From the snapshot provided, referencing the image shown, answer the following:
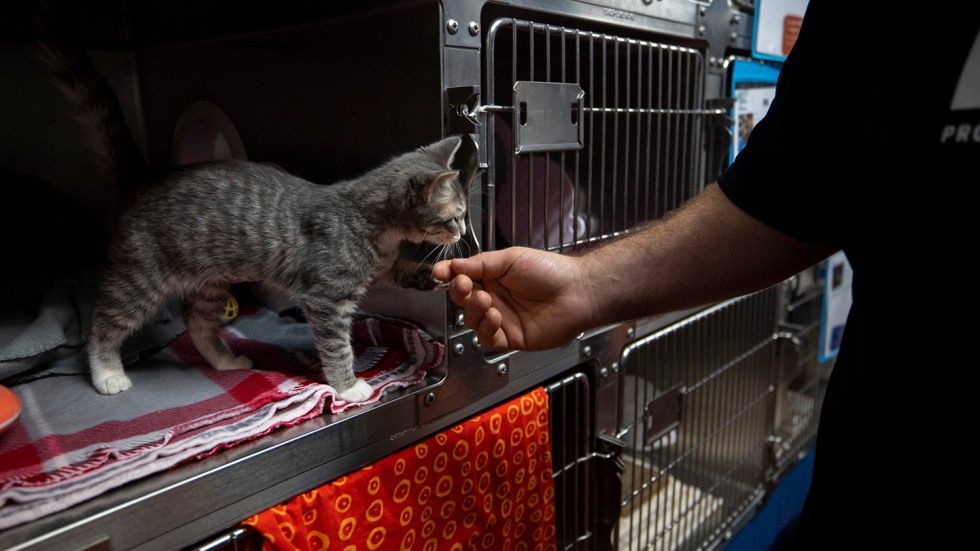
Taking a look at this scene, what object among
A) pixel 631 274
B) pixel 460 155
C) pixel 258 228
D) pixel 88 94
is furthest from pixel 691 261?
pixel 88 94

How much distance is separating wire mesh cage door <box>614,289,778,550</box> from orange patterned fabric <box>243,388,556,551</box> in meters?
0.25

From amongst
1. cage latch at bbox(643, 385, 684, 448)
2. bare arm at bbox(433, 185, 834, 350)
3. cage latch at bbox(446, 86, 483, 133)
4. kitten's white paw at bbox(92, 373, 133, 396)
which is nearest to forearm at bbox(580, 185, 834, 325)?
bare arm at bbox(433, 185, 834, 350)

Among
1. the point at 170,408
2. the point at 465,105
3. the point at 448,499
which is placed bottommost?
the point at 448,499

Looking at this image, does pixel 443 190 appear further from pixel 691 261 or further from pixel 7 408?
pixel 7 408

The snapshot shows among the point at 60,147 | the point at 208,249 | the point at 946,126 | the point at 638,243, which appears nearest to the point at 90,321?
the point at 208,249

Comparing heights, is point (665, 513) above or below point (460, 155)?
below

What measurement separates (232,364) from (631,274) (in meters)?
0.53

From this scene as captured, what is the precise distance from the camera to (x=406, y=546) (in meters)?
0.73

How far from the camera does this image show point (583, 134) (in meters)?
0.90

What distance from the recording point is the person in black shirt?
47 centimetres

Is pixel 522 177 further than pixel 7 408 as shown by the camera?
Yes

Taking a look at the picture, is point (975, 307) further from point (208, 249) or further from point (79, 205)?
point (79, 205)

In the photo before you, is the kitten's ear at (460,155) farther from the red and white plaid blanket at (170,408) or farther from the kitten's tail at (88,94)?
the kitten's tail at (88,94)

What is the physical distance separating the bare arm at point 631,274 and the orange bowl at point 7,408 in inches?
17.4
